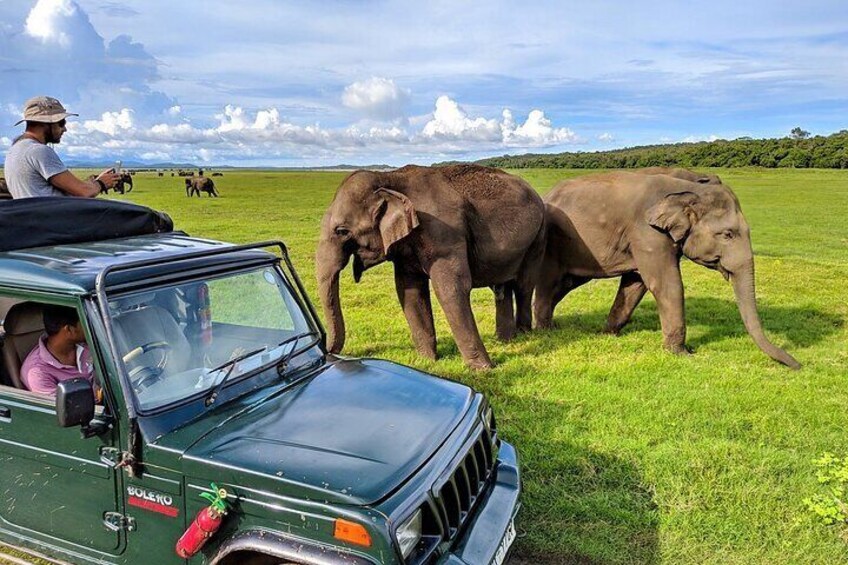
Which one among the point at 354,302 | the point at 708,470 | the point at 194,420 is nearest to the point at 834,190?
the point at 354,302

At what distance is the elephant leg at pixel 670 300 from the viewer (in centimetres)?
888

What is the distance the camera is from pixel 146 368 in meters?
3.26

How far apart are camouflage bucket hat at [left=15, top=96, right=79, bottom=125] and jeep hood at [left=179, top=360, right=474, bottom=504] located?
3295 millimetres

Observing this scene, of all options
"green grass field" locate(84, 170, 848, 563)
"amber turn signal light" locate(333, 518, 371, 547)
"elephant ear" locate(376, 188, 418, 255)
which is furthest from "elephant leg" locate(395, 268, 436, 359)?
"amber turn signal light" locate(333, 518, 371, 547)

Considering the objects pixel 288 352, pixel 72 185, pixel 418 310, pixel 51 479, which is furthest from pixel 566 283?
pixel 51 479

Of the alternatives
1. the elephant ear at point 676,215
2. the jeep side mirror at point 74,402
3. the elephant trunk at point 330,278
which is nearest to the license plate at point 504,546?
the jeep side mirror at point 74,402

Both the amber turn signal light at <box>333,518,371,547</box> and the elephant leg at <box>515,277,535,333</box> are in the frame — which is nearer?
the amber turn signal light at <box>333,518,371,547</box>

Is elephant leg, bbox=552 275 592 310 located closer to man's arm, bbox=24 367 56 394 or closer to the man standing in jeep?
the man standing in jeep

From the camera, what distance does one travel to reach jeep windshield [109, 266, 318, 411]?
3250 mm

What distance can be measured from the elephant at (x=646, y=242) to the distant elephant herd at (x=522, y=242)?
0.05 ft

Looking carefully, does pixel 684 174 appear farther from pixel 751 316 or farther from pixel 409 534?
pixel 409 534

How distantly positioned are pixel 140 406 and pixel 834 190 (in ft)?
166

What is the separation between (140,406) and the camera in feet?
10.1

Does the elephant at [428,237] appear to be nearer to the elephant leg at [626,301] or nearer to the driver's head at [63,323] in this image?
the elephant leg at [626,301]
